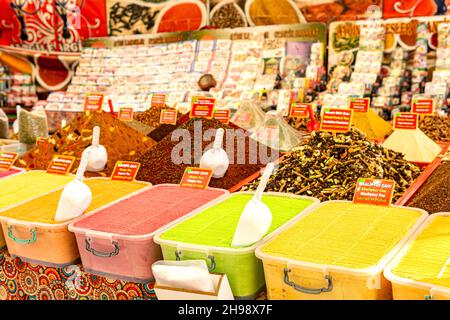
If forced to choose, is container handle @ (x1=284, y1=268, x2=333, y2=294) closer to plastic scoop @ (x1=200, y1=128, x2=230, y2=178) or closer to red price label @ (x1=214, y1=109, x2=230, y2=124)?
plastic scoop @ (x1=200, y1=128, x2=230, y2=178)

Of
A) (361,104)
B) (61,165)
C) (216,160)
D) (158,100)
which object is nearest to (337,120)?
(216,160)

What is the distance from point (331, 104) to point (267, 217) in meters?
2.57

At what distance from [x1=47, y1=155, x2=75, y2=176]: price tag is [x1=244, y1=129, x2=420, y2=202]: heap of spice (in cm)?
77

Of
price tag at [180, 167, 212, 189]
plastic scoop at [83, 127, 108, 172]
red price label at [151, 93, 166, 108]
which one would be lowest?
price tag at [180, 167, 212, 189]

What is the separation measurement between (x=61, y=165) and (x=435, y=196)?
4.82 feet

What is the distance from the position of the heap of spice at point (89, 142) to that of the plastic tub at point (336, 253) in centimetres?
111

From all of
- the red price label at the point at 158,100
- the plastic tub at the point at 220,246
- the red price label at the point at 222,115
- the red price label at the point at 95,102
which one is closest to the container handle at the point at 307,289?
the plastic tub at the point at 220,246

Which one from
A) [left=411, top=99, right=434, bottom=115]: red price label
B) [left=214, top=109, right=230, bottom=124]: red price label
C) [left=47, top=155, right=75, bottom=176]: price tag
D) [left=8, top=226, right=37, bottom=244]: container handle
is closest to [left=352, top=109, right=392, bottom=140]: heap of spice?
[left=411, top=99, right=434, bottom=115]: red price label

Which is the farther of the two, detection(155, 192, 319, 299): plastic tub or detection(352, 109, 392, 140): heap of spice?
detection(352, 109, 392, 140): heap of spice

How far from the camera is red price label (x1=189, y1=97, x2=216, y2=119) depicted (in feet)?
8.03

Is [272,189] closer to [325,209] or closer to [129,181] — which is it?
[325,209]

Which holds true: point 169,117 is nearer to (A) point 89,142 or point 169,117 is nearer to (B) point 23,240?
(A) point 89,142
